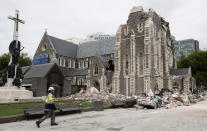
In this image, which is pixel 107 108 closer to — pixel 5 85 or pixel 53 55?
A: pixel 5 85

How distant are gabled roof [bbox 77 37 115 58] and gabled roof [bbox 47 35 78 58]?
182cm

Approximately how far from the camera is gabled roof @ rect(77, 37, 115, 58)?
5403 cm

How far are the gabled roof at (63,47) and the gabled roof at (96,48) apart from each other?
182 centimetres

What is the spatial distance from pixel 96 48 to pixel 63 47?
914 cm

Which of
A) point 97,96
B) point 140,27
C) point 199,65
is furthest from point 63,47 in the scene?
point 199,65

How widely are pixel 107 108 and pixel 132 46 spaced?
24.0 m

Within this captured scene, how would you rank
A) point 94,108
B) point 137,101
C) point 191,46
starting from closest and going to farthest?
point 94,108 < point 137,101 < point 191,46

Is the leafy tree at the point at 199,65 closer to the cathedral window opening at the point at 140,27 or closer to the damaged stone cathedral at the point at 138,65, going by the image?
the damaged stone cathedral at the point at 138,65

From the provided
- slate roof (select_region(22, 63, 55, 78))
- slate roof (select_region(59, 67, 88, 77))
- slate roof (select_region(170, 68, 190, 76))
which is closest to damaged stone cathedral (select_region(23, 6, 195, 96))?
slate roof (select_region(170, 68, 190, 76))

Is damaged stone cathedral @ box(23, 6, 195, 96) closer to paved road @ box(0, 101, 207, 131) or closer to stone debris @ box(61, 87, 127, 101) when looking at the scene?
→ stone debris @ box(61, 87, 127, 101)

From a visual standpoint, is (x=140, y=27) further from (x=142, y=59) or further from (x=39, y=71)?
(x=39, y=71)

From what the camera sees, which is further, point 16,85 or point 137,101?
point 16,85

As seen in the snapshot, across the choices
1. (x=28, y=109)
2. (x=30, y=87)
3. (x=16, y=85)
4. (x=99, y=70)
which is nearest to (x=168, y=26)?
(x=99, y=70)

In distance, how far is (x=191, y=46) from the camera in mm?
137500
